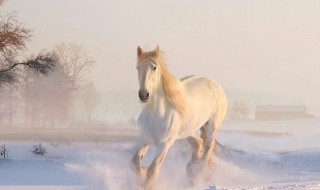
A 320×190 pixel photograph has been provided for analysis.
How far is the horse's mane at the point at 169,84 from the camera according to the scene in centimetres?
775

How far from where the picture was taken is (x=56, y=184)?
36.7 ft

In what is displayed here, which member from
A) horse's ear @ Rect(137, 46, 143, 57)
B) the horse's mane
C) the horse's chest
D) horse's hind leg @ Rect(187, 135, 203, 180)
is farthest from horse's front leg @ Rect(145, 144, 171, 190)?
horse's hind leg @ Rect(187, 135, 203, 180)

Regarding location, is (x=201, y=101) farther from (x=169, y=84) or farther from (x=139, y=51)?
(x=139, y=51)

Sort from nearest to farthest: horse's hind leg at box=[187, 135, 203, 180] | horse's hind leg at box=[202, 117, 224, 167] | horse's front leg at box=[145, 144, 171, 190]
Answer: horse's front leg at box=[145, 144, 171, 190] < horse's hind leg at box=[187, 135, 203, 180] < horse's hind leg at box=[202, 117, 224, 167]

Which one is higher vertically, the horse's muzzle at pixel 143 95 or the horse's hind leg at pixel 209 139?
the horse's muzzle at pixel 143 95

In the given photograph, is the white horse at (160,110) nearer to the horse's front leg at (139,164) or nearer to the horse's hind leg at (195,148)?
the horse's front leg at (139,164)

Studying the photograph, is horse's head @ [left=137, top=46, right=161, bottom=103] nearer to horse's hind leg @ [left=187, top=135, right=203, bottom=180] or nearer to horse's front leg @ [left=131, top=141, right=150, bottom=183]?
horse's front leg @ [left=131, top=141, right=150, bottom=183]

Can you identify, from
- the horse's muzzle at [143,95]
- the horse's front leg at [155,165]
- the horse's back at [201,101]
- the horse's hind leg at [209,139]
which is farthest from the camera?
the horse's hind leg at [209,139]

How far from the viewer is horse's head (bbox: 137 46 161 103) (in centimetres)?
735

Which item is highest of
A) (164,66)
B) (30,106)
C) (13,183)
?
(164,66)

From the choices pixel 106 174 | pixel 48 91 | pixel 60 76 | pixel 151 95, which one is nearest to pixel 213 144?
pixel 106 174

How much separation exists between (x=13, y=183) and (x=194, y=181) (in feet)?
14.1

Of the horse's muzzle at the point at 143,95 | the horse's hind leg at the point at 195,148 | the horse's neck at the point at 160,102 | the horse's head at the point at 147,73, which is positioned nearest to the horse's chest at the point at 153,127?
the horse's neck at the point at 160,102

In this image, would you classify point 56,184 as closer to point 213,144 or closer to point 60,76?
point 213,144
